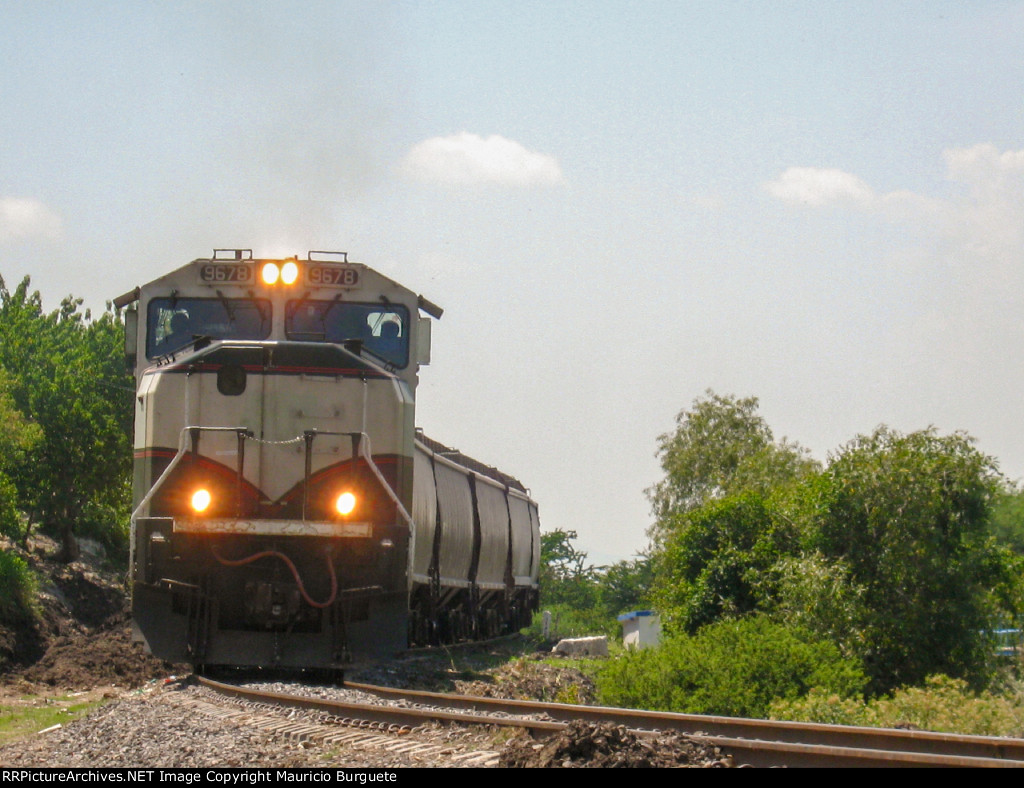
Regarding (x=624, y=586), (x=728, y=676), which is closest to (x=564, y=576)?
(x=624, y=586)

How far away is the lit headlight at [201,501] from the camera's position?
36.1ft

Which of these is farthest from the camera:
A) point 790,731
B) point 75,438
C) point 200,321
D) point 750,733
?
point 75,438

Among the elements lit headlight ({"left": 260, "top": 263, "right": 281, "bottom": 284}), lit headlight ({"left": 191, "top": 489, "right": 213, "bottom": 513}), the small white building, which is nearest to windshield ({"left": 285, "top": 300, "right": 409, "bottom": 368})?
lit headlight ({"left": 260, "top": 263, "right": 281, "bottom": 284})

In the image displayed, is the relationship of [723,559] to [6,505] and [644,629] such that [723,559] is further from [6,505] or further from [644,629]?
[6,505]

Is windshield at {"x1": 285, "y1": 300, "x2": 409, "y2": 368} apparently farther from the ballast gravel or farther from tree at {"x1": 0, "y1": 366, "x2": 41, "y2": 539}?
tree at {"x1": 0, "y1": 366, "x2": 41, "y2": 539}

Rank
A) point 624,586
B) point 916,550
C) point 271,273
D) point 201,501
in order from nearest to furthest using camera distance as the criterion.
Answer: point 201,501, point 271,273, point 916,550, point 624,586

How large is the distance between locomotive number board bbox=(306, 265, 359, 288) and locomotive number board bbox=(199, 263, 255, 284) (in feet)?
2.04

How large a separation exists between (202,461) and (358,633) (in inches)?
90.7

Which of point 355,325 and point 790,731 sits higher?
point 355,325

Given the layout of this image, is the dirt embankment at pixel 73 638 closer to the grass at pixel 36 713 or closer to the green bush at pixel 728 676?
the grass at pixel 36 713

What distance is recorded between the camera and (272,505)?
11.4m

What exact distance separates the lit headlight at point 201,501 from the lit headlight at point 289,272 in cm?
242

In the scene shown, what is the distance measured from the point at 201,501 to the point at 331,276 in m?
2.86

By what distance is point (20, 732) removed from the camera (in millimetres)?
9938
